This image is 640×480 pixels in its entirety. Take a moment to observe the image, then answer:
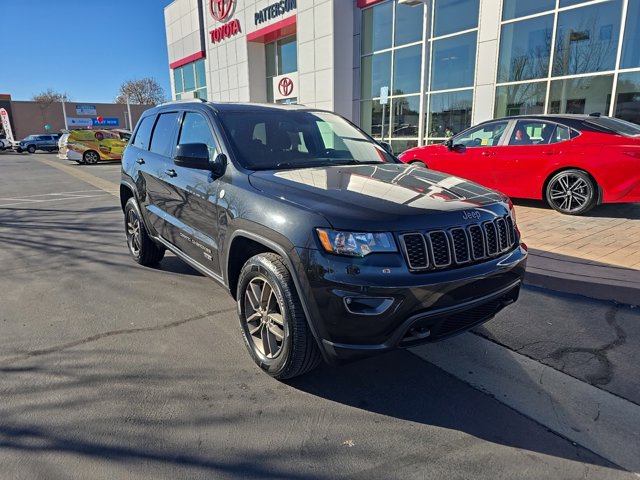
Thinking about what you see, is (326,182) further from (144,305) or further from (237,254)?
(144,305)

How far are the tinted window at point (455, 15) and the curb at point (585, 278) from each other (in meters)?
10.5

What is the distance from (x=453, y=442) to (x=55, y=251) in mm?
5822

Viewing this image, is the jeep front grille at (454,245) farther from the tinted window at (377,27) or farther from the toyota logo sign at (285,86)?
the toyota logo sign at (285,86)

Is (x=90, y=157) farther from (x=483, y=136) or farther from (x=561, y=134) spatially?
(x=561, y=134)

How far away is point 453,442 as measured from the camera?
234cm

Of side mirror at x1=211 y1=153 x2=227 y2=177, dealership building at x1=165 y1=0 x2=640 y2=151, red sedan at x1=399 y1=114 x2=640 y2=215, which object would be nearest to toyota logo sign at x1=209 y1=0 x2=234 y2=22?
dealership building at x1=165 y1=0 x2=640 y2=151

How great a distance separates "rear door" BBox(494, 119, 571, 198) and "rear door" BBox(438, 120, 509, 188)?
0.16 metres

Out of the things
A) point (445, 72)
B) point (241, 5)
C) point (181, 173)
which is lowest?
point (181, 173)

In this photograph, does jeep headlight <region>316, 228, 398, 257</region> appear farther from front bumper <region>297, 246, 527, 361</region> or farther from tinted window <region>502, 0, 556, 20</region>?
tinted window <region>502, 0, 556, 20</region>

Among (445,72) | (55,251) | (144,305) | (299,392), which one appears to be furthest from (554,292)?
(445,72)

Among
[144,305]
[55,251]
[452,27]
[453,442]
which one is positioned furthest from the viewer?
[452,27]

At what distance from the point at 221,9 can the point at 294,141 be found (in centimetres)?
2297

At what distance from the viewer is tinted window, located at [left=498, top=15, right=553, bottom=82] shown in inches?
452

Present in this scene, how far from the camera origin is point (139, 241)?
519cm
